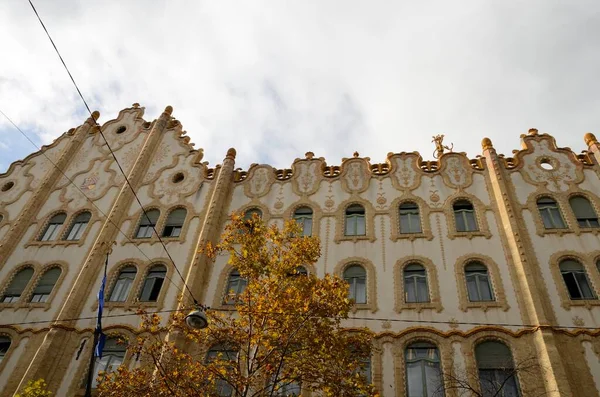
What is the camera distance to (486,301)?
15477 mm

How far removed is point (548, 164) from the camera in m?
20.2

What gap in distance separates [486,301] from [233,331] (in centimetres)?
865

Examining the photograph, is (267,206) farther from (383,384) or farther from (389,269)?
(383,384)

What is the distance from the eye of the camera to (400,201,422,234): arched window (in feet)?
60.6

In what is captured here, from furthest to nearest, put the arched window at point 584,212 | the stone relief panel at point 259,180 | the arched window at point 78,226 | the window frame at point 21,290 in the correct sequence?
the stone relief panel at point 259,180 < the arched window at point 78,226 < the window frame at point 21,290 < the arched window at point 584,212

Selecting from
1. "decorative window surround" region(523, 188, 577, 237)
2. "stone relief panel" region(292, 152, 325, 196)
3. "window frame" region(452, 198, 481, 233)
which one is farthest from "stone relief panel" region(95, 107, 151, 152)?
"decorative window surround" region(523, 188, 577, 237)

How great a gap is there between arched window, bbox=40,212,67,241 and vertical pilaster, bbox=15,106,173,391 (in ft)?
8.04

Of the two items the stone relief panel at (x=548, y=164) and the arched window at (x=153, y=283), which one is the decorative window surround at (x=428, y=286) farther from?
the arched window at (x=153, y=283)

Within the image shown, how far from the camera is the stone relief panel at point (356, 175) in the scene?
814 inches

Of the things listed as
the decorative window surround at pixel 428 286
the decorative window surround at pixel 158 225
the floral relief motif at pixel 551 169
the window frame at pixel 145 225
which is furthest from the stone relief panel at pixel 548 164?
the window frame at pixel 145 225

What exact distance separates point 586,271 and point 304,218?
10.6 metres

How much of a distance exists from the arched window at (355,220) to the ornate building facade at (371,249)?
62 millimetres

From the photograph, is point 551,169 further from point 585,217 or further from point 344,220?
point 344,220

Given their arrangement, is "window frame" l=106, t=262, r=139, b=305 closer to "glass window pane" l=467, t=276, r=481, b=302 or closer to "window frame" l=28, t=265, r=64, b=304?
"window frame" l=28, t=265, r=64, b=304
